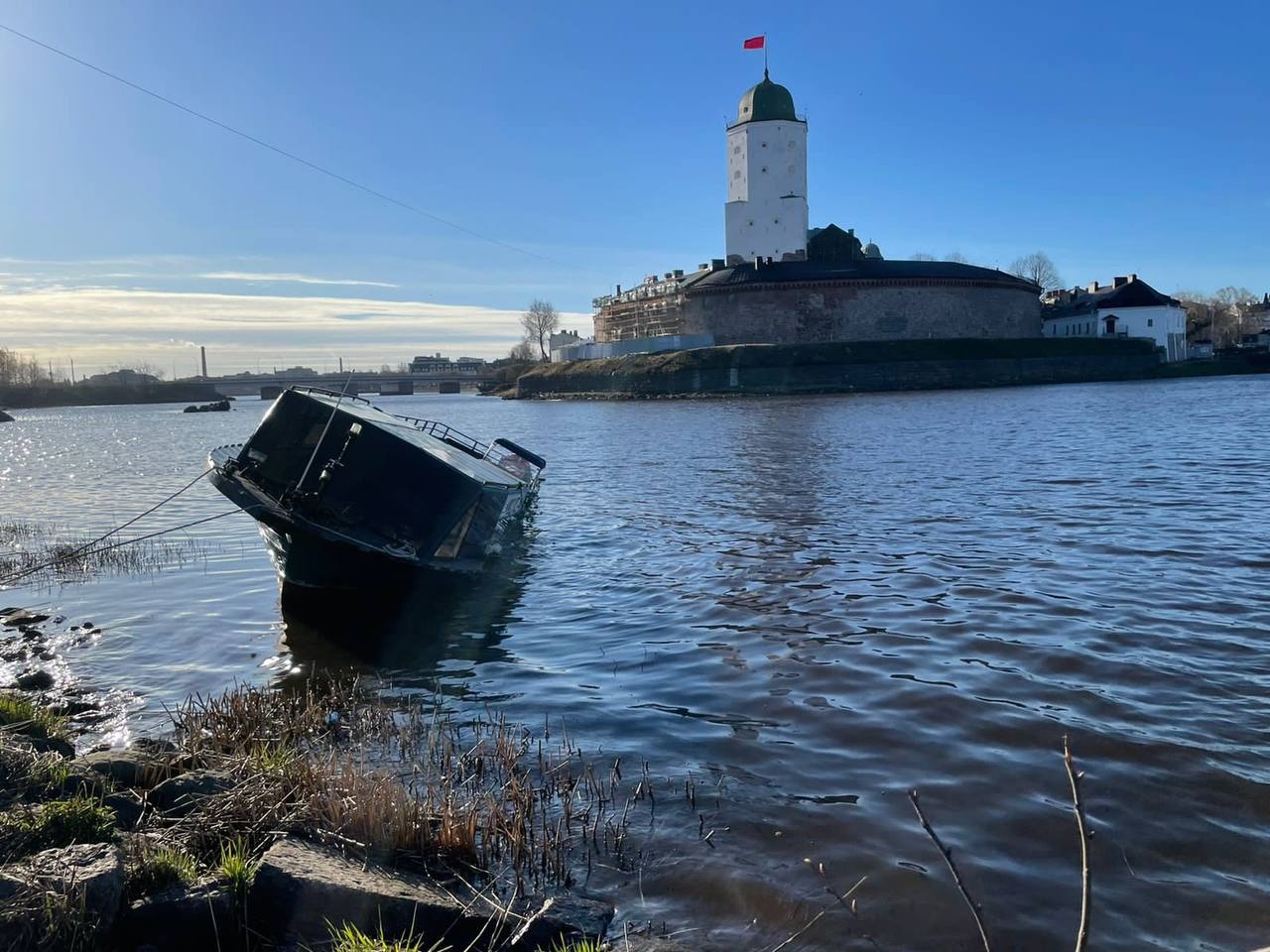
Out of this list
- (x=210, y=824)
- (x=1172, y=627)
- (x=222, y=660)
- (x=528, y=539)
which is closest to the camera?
(x=210, y=824)

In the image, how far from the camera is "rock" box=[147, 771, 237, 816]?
4.86 metres

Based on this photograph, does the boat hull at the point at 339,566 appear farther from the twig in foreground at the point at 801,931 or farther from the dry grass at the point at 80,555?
the twig in foreground at the point at 801,931

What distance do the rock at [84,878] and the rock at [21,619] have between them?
8964 mm

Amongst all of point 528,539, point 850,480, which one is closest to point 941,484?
point 850,480

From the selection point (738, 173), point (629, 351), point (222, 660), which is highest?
point (738, 173)

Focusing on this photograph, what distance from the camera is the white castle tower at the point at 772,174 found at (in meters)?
94.0

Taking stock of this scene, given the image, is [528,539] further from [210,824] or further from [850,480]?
[210,824]

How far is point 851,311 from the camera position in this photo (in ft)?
282

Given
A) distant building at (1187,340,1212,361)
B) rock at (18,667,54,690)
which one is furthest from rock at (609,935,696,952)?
distant building at (1187,340,1212,361)

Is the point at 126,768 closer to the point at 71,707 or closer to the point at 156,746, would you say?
the point at 156,746

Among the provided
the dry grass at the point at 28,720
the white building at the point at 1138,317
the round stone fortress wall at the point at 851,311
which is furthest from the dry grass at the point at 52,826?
the white building at the point at 1138,317

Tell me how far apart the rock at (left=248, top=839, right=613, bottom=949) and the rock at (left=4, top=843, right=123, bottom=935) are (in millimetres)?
521

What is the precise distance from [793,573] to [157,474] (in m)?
25.0

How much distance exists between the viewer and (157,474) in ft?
99.6
